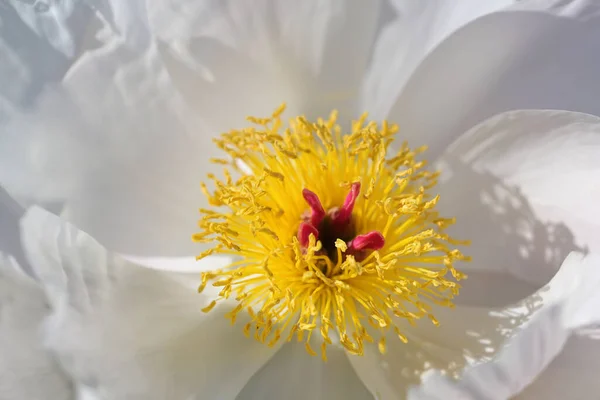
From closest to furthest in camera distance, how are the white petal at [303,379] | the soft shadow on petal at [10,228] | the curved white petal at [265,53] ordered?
the soft shadow on petal at [10,228] → the white petal at [303,379] → the curved white petal at [265,53]

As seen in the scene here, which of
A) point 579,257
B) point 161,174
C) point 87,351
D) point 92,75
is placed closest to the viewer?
point 87,351

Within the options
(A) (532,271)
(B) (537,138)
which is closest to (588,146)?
(B) (537,138)

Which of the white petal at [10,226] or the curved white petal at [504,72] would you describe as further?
the curved white petal at [504,72]

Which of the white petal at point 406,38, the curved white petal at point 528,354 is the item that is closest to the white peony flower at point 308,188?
the white petal at point 406,38

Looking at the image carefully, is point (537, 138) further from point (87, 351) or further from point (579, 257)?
point (87, 351)

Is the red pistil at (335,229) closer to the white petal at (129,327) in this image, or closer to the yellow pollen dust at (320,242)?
the yellow pollen dust at (320,242)

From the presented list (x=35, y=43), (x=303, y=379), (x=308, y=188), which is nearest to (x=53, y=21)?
(x=35, y=43)
